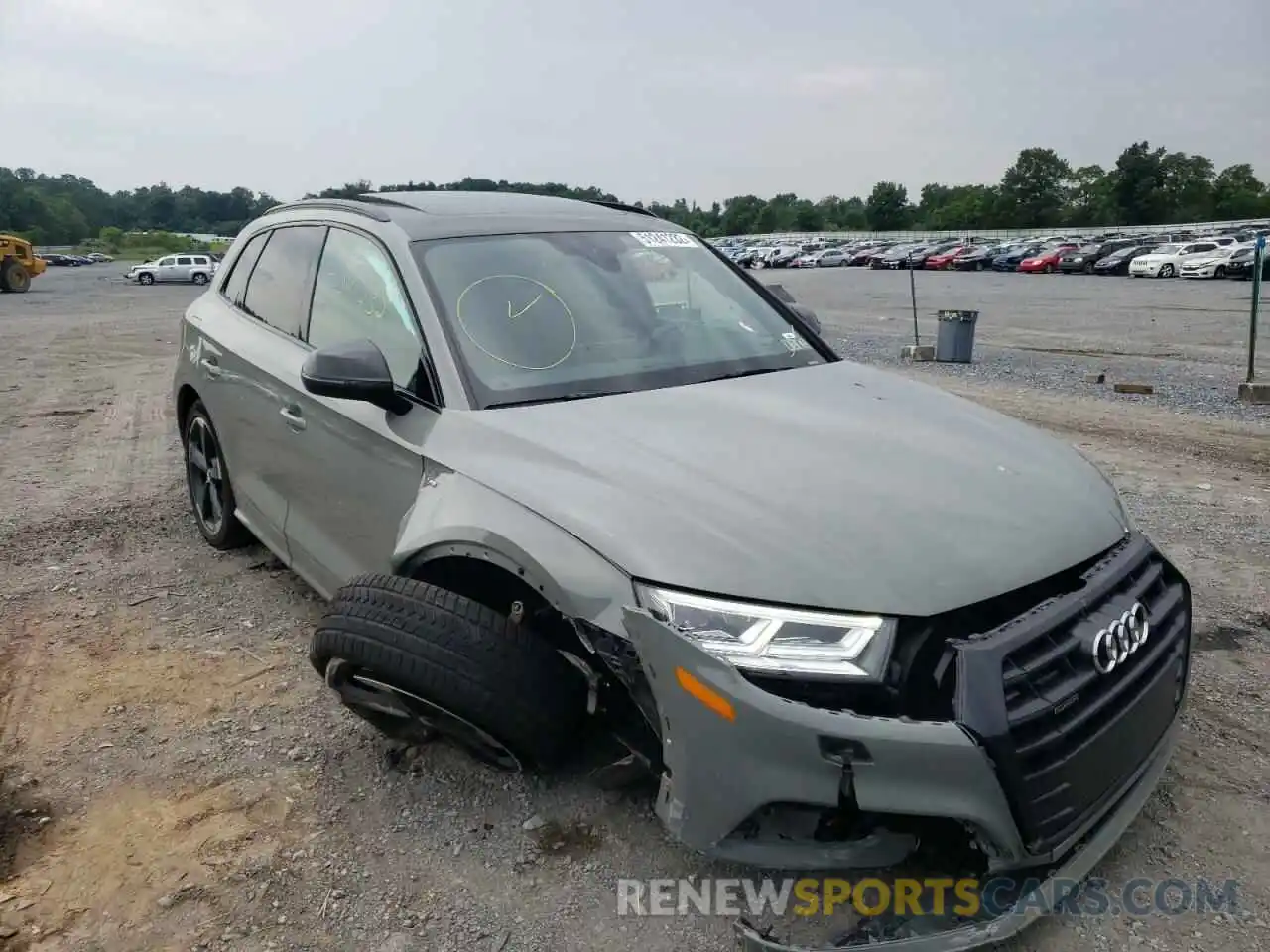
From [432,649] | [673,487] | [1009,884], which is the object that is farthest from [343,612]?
[1009,884]

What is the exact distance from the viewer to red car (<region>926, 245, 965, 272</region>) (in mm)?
53688

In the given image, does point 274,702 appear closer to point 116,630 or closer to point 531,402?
point 116,630

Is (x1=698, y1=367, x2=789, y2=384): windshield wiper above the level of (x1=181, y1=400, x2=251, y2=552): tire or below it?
above

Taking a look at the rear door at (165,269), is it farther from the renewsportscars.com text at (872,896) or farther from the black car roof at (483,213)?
the renewsportscars.com text at (872,896)

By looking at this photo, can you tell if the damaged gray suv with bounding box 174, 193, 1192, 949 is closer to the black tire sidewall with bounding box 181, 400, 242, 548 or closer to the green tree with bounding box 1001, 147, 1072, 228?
the black tire sidewall with bounding box 181, 400, 242, 548

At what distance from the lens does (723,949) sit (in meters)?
2.27

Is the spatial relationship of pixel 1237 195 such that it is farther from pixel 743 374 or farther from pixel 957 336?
pixel 743 374

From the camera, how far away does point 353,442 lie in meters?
3.17

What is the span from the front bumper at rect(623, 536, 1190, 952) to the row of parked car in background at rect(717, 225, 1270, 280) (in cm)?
2476

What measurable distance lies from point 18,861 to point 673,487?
202 centimetres

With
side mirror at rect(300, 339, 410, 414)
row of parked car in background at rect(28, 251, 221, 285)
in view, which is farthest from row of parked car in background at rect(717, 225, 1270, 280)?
row of parked car in background at rect(28, 251, 221, 285)

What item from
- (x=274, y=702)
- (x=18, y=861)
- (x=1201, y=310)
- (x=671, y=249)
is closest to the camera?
(x=18, y=861)

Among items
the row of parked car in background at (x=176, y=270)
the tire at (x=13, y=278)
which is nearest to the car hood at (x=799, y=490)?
the tire at (x=13, y=278)

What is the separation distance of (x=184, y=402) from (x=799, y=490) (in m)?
3.86
